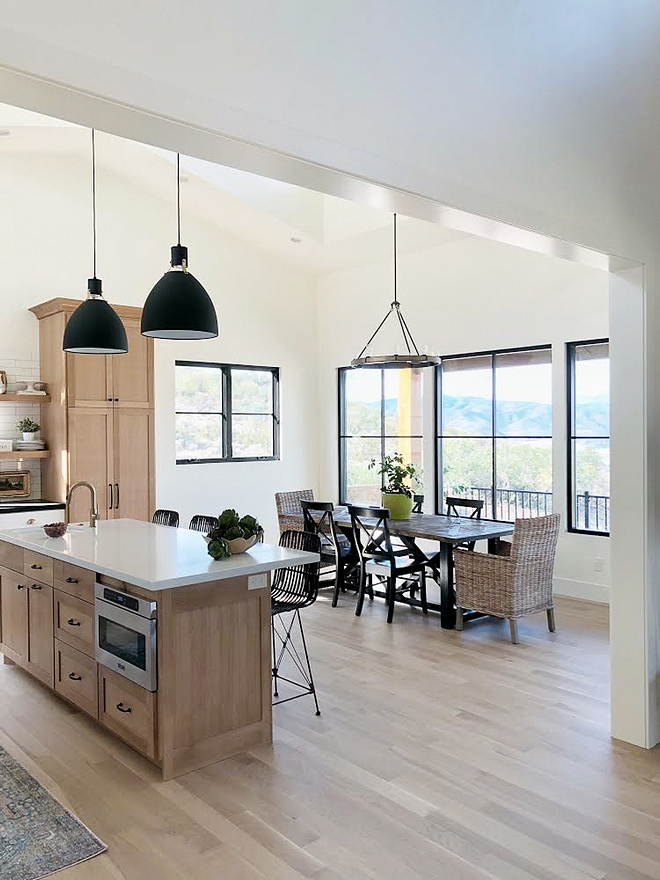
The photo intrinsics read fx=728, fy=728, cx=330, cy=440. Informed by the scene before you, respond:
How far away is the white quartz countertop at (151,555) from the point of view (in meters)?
3.27

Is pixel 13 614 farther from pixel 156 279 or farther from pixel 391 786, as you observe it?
pixel 156 279

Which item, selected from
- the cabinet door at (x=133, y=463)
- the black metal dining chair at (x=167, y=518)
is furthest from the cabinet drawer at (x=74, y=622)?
the cabinet door at (x=133, y=463)

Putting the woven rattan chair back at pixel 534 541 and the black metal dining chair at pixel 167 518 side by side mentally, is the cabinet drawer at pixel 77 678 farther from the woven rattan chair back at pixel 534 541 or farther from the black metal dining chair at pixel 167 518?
the woven rattan chair back at pixel 534 541

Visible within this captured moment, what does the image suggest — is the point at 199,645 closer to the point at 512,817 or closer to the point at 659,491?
the point at 512,817

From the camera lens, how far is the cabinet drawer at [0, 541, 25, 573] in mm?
4520

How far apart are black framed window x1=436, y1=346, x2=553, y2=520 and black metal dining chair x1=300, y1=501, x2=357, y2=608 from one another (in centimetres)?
165

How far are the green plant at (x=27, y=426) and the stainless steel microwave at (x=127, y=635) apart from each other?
3681mm

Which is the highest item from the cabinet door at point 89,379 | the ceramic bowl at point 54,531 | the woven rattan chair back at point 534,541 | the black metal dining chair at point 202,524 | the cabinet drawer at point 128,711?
the cabinet door at point 89,379

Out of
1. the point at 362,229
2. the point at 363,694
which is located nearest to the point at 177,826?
the point at 363,694

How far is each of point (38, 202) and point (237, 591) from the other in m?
5.20

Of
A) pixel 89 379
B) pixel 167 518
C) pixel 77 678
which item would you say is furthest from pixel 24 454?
pixel 77 678

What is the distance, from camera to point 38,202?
699cm

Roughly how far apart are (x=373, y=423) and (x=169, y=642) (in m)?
5.59

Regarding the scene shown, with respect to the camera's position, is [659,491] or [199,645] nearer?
[199,645]
